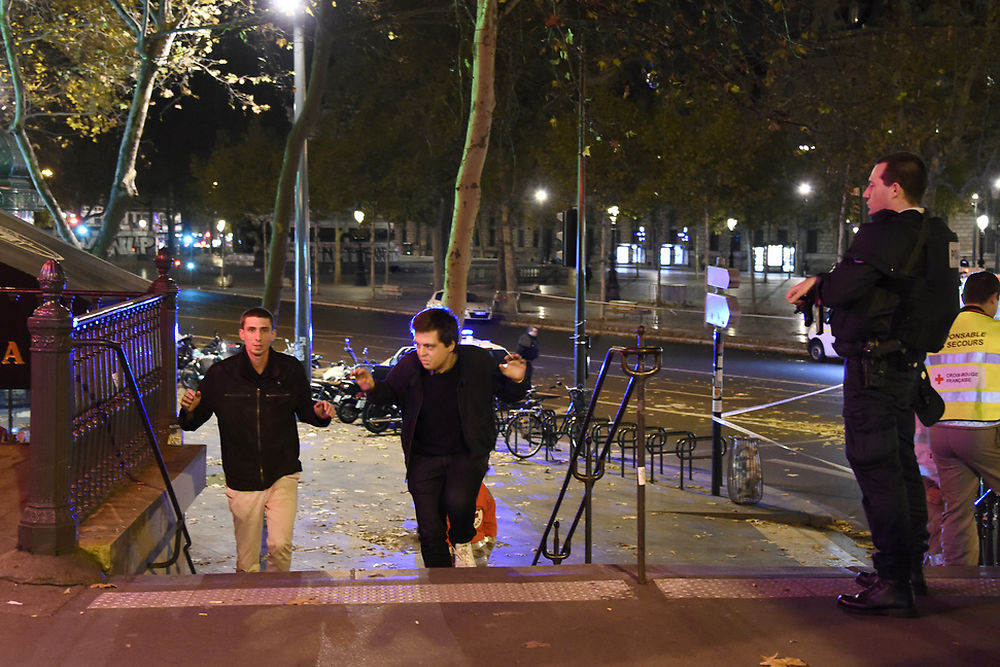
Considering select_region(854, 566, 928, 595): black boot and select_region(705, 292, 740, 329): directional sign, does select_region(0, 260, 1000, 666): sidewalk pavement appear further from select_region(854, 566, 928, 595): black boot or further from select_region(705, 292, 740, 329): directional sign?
select_region(705, 292, 740, 329): directional sign

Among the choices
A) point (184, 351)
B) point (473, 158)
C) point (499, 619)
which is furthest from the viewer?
point (184, 351)

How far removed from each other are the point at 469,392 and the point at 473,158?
21.5 feet

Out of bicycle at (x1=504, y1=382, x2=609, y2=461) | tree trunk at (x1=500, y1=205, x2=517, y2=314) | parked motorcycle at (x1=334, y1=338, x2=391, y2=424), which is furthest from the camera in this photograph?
tree trunk at (x1=500, y1=205, x2=517, y2=314)

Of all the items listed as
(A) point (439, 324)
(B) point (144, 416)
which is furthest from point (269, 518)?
(A) point (439, 324)

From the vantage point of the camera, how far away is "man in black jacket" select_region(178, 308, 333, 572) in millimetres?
6309

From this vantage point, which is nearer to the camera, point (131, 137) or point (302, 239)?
point (131, 137)

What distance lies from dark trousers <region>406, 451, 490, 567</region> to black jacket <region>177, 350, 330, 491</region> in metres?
0.82

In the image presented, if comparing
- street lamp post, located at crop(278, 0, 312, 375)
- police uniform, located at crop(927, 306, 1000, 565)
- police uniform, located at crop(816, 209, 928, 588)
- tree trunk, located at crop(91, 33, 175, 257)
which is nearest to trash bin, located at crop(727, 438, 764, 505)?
police uniform, located at crop(927, 306, 1000, 565)

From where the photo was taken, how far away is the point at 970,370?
21.5ft

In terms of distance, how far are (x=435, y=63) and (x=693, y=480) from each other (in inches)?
990

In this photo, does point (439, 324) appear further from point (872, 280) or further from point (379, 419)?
point (379, 419)

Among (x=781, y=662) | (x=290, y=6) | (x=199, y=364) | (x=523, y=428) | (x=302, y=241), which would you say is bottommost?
(x=523, y=428)

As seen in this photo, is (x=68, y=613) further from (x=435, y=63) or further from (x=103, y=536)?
(x=435, y=63)

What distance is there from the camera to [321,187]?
157 ft
